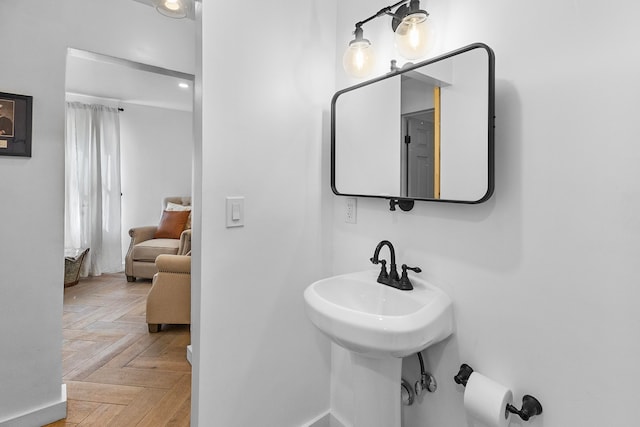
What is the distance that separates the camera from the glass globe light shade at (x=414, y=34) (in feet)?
3.82

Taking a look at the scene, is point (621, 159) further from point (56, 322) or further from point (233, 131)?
point (56, 322)

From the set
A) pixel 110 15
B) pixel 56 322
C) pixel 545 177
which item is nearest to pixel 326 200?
pixel 545 177

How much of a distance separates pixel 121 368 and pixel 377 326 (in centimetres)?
224

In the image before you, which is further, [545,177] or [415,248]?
[415,248]

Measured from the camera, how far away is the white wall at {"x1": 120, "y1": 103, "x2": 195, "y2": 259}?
201 inches

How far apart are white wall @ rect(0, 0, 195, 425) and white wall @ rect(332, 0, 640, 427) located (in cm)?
189

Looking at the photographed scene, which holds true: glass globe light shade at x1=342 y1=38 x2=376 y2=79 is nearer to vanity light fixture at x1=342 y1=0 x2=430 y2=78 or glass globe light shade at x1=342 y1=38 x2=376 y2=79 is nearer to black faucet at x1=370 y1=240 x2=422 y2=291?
vanity light fixture at x1=342 y1=0 x2=430 y2=78

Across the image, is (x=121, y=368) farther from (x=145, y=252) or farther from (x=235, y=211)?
(x=145, y=252)

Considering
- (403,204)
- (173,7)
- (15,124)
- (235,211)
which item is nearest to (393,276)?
(403,204)

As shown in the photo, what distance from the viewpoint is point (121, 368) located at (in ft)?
7.72

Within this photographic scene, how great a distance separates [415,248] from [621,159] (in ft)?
2.25

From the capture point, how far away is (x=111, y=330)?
9.71 feet

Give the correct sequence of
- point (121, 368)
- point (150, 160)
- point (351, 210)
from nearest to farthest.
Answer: point (351, 210) → point (121, 368) → point (150, 160)

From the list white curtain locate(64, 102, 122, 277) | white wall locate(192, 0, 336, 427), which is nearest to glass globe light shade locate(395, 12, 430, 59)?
white wall locate(192, 0, 336, 427)
